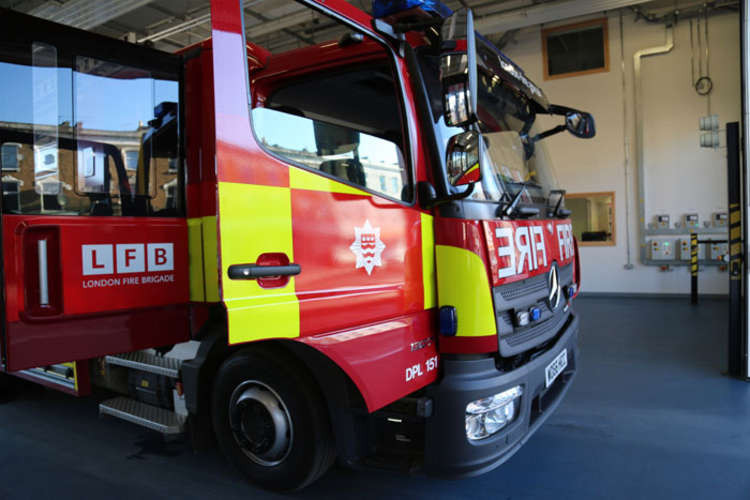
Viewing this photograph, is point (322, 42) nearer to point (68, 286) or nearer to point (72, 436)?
point (68, 286)

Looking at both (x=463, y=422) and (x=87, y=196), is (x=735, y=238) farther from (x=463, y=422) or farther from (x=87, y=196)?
(x=87, y=196)

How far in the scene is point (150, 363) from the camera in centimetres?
295

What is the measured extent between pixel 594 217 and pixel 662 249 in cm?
132

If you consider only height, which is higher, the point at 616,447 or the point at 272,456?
the point at 272,456

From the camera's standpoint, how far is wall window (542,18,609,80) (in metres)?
9.63

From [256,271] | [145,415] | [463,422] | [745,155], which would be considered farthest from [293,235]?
[745,155]

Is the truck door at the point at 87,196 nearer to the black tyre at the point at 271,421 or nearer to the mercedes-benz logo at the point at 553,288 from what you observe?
the black tyre at the point at 271,421

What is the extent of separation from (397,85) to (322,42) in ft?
1.67

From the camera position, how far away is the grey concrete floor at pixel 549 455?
2.57 meters

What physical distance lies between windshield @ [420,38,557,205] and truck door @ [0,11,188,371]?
3.84 ft

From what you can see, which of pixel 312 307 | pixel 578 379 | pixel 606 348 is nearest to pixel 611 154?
pixel 606 348

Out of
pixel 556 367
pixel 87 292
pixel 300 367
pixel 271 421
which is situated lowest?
pixel 271 421

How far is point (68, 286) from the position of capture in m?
1.86

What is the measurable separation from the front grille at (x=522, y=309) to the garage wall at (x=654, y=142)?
777 cm
